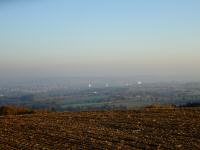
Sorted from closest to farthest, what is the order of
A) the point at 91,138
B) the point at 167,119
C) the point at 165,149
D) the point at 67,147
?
the point at 165,149 < the point at 67,147 < the point at 91,138 < the point at 167,119

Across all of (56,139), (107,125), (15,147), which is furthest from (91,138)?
(107,125)

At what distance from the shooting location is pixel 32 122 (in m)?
31.0

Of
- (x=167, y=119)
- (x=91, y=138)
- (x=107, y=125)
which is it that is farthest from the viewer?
(x=167, y=119)

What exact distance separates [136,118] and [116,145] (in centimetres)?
1168

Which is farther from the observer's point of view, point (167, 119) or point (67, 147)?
point (167, 119)

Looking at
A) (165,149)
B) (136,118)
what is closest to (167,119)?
(136,118)

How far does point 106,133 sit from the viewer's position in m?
23.9

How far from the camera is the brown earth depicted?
65.6 feet

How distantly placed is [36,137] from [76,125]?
5164 mm

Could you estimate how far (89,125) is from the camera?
91.7 feet

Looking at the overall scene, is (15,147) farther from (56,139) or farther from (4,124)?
(4,124)

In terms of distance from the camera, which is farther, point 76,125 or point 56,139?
point 76,125

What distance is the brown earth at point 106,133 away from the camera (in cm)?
2000

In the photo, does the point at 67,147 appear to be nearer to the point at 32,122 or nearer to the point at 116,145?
the point at 116,145
